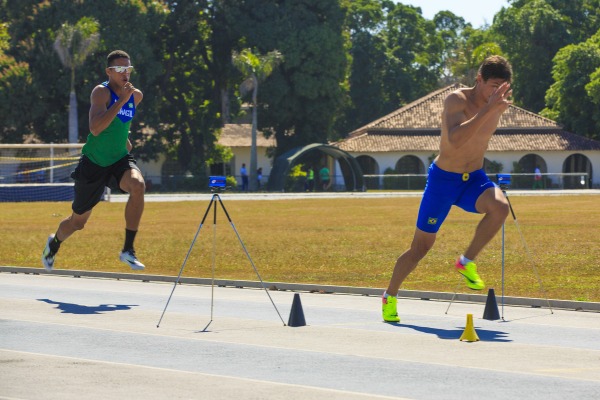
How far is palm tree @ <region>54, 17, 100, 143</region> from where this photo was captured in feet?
230

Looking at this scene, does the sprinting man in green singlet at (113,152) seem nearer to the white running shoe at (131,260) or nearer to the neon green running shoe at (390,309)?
the white running shoe at (131,260)

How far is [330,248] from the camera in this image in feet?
81.5

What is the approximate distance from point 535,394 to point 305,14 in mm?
76739

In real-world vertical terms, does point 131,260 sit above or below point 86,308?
above

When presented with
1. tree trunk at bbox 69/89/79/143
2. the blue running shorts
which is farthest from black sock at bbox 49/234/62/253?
→ tree trunk at bbox 69/89/79/143

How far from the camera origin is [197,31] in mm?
84500

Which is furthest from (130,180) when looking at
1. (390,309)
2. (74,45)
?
(74,45)

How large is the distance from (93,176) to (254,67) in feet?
→ 217

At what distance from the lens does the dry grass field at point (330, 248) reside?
722 inches

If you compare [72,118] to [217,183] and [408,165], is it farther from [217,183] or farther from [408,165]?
[217,183]

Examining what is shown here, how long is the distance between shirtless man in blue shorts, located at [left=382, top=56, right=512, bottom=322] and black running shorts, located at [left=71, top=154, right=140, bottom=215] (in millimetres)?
3882

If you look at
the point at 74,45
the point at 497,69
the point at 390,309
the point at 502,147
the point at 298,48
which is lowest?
the point at 390,309

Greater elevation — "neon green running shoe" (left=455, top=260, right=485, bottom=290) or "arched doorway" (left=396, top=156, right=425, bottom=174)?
"arched doorway" (left=396, top=156, right=425, bottom=174)

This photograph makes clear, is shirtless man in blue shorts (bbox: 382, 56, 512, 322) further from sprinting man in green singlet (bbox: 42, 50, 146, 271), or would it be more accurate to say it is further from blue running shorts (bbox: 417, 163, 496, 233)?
sprinting man in green singlet (bbox: 42, 50, 146, 271)
